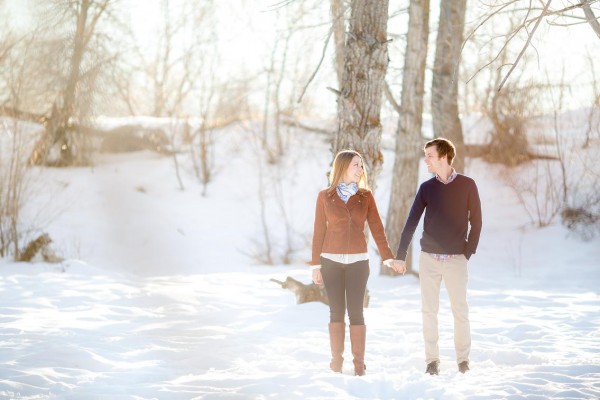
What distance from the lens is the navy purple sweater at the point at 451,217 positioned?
198 inches

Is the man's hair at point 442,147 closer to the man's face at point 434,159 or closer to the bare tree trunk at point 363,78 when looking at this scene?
the man's face at point 434,159

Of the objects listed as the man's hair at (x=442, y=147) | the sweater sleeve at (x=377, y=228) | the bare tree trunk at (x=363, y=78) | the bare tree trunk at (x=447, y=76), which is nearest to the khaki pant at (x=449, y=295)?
the sweater sleeve at (x=377, y=228)

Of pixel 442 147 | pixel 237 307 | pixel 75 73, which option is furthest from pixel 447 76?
pixel 75 73

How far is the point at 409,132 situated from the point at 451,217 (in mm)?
6616

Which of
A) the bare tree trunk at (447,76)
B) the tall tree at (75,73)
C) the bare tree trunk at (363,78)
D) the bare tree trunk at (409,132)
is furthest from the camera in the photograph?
the tall tree at (75,73)

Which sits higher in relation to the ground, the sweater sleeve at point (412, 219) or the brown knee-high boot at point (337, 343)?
the sweater sleeve at point (412, 219)

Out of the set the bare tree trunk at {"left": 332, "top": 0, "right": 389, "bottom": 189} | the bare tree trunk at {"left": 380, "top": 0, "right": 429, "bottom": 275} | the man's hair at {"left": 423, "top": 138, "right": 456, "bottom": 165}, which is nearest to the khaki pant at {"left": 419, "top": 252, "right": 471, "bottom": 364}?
the man's hair at {"left": 423, "top": 138, "right": 456, "bottom": 165}

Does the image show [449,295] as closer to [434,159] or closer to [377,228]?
[377,228]

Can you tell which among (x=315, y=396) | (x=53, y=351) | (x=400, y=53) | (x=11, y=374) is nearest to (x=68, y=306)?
(x=53, y=351)

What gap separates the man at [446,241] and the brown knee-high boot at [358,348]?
0.46 meters

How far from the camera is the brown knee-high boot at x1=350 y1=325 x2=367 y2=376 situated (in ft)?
16.8

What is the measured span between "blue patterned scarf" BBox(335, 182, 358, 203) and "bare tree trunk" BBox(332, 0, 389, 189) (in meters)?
2.25

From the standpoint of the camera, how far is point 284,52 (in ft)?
60.4

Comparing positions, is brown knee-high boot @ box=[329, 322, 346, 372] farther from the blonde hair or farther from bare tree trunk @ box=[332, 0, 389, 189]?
bare tree trunk @ box=[332, 0, 389, 189]
